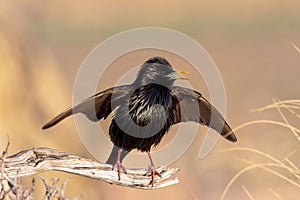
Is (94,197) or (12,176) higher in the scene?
(12,176)

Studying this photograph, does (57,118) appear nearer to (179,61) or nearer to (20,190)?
(20,190)

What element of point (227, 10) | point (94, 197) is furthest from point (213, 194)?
point (227, 10)

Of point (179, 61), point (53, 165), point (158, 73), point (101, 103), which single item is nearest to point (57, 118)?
point (53, 165)

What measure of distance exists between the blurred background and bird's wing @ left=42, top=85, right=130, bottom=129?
3.44ft

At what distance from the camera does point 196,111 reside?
6.52 meters

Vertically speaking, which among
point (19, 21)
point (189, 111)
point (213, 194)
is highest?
point (19, 21)

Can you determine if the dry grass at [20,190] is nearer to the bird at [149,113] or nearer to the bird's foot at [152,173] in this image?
the bird's foot at [152,173]

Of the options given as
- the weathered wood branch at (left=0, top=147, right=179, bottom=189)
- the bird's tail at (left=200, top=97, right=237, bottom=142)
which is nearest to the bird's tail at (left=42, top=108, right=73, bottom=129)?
the weathered wood branch at (left=0, top=147, right=179, bottom=189)

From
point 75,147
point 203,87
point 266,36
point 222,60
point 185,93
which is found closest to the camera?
point 185,93

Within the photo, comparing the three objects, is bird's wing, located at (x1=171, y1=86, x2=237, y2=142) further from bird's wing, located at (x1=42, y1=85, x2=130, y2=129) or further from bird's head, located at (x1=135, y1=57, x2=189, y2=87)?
bird's wing, located at (x1=42, y1=85, x2=130, y2=129)

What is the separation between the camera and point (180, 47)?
18.0 m

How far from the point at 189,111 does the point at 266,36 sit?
545 inches

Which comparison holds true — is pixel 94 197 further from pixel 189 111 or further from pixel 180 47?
pixel 180 47

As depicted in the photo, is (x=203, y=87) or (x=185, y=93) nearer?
(x=185, y=93)
